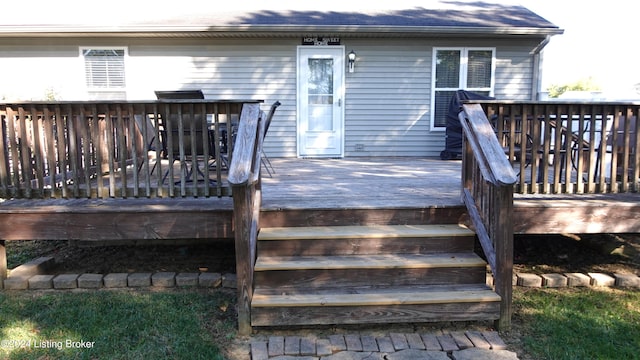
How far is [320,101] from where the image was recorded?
25.5 ft

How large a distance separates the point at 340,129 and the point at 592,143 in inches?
184

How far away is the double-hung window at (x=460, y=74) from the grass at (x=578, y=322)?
15.8ft

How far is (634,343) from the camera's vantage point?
8.82 ft

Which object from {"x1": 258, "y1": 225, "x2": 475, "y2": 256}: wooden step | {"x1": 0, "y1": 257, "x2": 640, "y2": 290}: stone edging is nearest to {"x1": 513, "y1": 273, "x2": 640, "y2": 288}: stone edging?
{"x1": 0, "y1": 257, "x2": 640, "y2": 290}: stone edging

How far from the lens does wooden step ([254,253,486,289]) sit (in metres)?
3.04

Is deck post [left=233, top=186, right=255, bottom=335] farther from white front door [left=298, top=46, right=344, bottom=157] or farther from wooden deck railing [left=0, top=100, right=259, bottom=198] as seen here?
white front door [left=298, top=46, right=344, bottom=157]

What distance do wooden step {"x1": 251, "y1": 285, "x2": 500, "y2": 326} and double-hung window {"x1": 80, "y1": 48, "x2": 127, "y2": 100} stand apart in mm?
6009

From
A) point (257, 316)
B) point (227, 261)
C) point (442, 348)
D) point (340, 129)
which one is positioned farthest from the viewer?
point (340, 129)

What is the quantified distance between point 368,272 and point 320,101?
511 centimetres

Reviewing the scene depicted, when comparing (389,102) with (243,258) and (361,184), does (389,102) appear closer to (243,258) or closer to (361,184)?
(361,184)

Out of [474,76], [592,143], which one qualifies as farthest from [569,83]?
[592,143]

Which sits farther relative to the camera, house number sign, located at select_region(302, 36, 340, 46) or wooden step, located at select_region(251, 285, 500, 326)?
house number sign, located at select_region(302, 36, 340, 46)

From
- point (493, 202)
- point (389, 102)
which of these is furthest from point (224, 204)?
point (389, 102)

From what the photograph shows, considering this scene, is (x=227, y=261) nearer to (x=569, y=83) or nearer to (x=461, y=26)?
(x=461, y=26)
